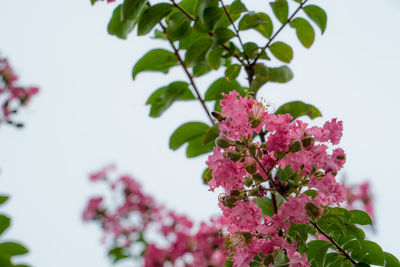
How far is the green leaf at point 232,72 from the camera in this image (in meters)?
1.03

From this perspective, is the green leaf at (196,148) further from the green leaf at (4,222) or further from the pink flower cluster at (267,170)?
the green leaf at (4,222)

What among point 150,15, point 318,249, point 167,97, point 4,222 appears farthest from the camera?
point 167,97

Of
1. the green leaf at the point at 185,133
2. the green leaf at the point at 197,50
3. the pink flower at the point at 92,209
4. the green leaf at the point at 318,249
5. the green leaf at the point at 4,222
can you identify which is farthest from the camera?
the pink flower at the point at 92,209

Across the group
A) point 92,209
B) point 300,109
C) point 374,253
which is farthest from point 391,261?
point 92,209

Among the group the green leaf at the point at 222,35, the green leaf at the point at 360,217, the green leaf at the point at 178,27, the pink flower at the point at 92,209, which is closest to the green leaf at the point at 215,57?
the green leaf at the point at 222,35

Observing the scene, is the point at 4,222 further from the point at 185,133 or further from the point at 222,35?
the point at 222,35

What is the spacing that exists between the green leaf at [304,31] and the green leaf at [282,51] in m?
0.05

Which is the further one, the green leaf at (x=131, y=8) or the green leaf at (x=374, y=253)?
the green leaf at (x=131, y=8)

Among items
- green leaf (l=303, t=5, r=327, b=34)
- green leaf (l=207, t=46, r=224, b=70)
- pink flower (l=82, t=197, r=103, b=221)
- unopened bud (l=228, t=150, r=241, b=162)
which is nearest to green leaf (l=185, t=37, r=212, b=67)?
green leaf (l=207, t=46, r=224, b=70)

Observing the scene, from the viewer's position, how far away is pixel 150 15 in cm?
101

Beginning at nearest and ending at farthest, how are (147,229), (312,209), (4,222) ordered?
(312,209) → (4,222) → (147,229)

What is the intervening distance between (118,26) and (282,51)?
0.47 metres

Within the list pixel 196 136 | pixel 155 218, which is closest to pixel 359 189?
pixel 155 218

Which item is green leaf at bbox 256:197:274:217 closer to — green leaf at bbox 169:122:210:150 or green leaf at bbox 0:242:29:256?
green leaf at bbox 169:122:210:150
